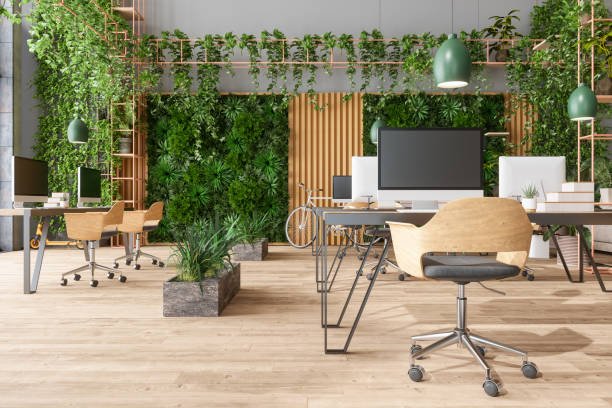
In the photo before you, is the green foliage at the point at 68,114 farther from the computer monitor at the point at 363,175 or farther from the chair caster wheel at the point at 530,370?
the chair caster wheel at the point at 530,370

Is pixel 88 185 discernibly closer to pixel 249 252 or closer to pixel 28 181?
pixel 28 181

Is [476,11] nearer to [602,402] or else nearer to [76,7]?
[76,7]

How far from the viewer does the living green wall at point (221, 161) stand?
7887mm

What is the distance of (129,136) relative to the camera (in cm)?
780

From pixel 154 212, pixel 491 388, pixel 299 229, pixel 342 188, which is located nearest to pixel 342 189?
pixel 342 188

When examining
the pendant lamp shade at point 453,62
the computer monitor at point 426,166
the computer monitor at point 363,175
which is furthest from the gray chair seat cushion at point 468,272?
the computer monitor at point 363,175

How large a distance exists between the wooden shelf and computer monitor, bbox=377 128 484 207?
A: 6.49 metres

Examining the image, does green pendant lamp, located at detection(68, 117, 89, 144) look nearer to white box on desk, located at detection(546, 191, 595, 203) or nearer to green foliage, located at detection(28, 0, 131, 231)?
green foliage, located at detection(28, 0, 131, 231)

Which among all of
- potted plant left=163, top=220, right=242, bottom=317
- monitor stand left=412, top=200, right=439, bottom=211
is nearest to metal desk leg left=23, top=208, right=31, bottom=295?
potted plant left=163, top=220, right=242, bottom=317

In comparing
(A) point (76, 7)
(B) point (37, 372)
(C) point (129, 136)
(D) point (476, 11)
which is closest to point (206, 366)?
(B) point (37, 372)

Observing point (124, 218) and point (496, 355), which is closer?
point (496, 355)

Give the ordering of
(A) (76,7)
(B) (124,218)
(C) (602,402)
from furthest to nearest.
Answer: (A) (76,7)
(B) (124,218)
(C) (602,402)

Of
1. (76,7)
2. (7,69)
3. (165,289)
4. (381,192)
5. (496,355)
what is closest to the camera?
(496,355)

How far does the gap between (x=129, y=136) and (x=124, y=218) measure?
9.19ft
